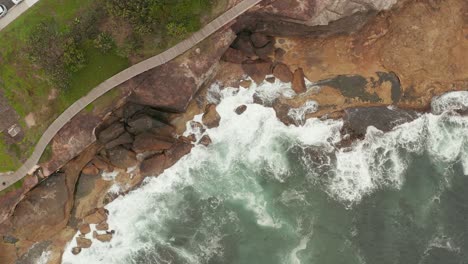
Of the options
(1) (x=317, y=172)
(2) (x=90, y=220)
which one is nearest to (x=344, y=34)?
(1) (x=317, y=172)

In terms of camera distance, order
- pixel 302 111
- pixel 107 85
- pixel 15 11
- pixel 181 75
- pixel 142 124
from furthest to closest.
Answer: pixel 302 111 < pixel 142 124 < pixel 181 75 < pixel 107 85 < pixel 15 11

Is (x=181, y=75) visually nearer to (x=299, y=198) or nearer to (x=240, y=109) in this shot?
(x=240, y=109)

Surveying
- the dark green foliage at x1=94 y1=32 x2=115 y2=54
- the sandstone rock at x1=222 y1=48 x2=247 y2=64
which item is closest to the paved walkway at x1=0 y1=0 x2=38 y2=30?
the dark green foliage at x1=94 y1=32 x2=115 y2=54

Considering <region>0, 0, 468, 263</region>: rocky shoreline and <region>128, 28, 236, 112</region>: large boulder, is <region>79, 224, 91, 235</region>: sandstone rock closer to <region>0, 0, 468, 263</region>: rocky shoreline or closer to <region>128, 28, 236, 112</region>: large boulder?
<region>0, 0, 468, 263</region>: rocky shoreline

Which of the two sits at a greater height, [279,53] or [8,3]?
[8,3]

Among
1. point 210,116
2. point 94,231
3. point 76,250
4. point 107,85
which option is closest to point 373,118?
point 210,116

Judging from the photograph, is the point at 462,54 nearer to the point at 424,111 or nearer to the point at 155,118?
the point at 424,111

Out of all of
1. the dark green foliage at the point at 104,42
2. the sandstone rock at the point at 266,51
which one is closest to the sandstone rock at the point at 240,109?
the sandstone rock at the point at 266,51
